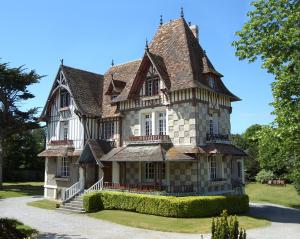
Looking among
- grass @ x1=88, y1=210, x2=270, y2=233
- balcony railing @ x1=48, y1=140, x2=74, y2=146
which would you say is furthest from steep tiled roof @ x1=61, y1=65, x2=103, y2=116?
grass @ x1=88, y1=210, x2=270, y2=233

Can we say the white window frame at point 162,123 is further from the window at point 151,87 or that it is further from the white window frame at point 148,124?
the window at point 151,87

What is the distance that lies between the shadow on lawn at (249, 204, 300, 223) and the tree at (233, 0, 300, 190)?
693cm

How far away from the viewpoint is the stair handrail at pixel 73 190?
2744cm

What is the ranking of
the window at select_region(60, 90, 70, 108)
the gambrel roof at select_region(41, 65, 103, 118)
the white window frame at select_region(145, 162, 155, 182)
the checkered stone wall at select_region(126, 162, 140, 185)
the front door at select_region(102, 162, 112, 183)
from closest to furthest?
the white window frame at select_region(145, 162, 155, 182) → the checkered stone wall at select_region(126, 162, 140, 185) → the front door at select_region(102, 162, 112, 183) → the gambrel roof at select_region(41, 65, 103, 118) → the window at select_region(60, 90, 70, 108)

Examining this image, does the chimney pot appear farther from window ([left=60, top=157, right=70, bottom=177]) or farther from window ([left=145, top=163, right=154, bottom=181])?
window ([left=60, top=157, right=70, bottom=177])

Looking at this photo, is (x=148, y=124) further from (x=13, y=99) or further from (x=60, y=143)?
(x=13, y=99)

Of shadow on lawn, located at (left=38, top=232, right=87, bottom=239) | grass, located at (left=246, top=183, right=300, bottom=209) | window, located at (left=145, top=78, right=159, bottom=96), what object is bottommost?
shadow on lawn, located at (left=38, top=232, right=87, bottom=239)

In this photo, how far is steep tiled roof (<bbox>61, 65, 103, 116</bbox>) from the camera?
30.5m

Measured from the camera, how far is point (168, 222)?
2033cm

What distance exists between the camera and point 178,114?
25484 millimetres

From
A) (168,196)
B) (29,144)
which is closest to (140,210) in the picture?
(168,196)

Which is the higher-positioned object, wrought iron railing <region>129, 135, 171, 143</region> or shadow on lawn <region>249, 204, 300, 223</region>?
wrought iron railing <region>129, 135, 171, 143</region>

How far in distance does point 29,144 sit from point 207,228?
45648 mm

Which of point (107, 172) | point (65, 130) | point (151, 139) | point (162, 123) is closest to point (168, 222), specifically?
point (151, 139)
